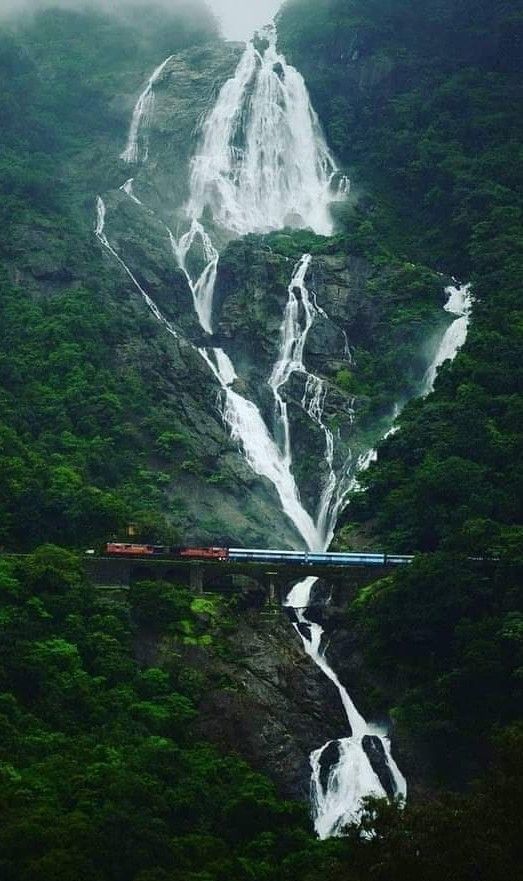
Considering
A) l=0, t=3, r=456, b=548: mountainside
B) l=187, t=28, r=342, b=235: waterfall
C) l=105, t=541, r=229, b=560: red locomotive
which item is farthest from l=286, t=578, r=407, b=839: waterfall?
l=187, t=28, r=342, b=235: waterfall

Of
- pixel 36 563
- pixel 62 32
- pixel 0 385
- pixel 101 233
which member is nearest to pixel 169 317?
pixel 101 233

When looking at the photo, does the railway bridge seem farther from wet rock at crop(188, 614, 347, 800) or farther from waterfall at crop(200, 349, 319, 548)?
waterfall at crop(200, 349, 319, 548)

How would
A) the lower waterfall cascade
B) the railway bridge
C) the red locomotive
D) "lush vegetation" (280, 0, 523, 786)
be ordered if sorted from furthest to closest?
the red locomotive
the railway bridge
"lush vegetation" (280, 0, 523, 786)
the lower waterfall cascade

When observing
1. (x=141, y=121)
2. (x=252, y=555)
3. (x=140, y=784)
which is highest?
(x=141, y=121)

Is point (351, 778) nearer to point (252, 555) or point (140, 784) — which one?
point (140, 784)

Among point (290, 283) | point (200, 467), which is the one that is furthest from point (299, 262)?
point (200, 467)

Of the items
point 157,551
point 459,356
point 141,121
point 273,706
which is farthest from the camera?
point 141,121

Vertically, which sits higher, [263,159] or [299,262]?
[263,159]
